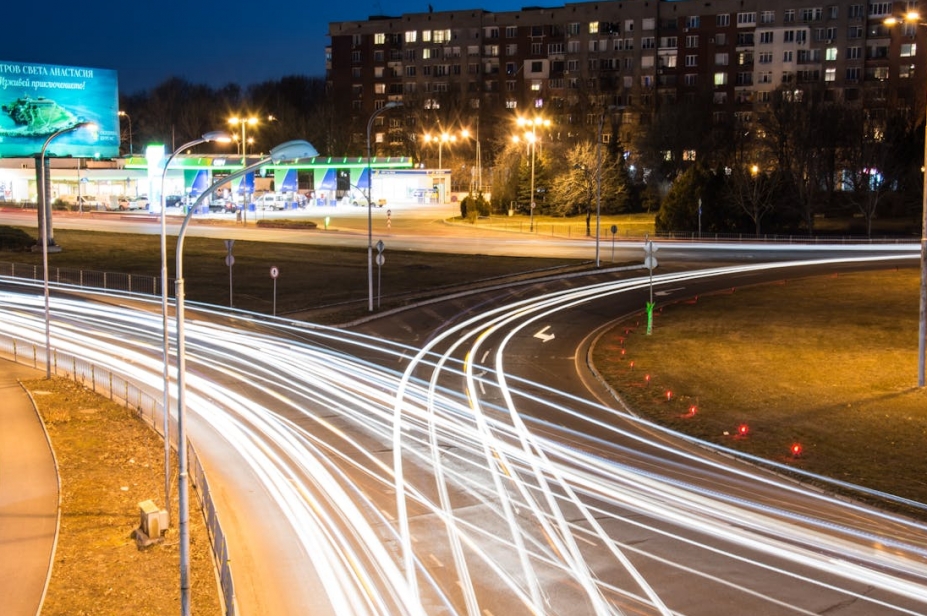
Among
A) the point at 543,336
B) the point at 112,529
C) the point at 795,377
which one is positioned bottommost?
the point at 112,529

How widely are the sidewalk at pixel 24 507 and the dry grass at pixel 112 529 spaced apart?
0.66 ft

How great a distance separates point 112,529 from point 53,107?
36497mm

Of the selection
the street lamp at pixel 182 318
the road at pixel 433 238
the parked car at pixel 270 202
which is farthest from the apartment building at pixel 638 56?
the street lamp at pixel 182 318

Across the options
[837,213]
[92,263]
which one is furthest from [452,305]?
[837,213]

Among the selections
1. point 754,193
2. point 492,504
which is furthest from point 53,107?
point 754,193

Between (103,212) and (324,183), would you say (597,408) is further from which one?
(324,183)

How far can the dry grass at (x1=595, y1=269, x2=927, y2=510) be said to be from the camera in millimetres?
18812

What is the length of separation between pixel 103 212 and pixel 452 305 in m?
61.0

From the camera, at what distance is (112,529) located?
14453mm

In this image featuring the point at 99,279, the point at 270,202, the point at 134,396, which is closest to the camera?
the point at 134,396

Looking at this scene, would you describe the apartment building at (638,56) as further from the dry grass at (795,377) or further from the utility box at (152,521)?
the utility box at (152,521)

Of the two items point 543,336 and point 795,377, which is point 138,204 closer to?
point 543,336

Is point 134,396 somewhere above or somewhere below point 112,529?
above

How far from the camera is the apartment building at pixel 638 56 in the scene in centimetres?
10425
